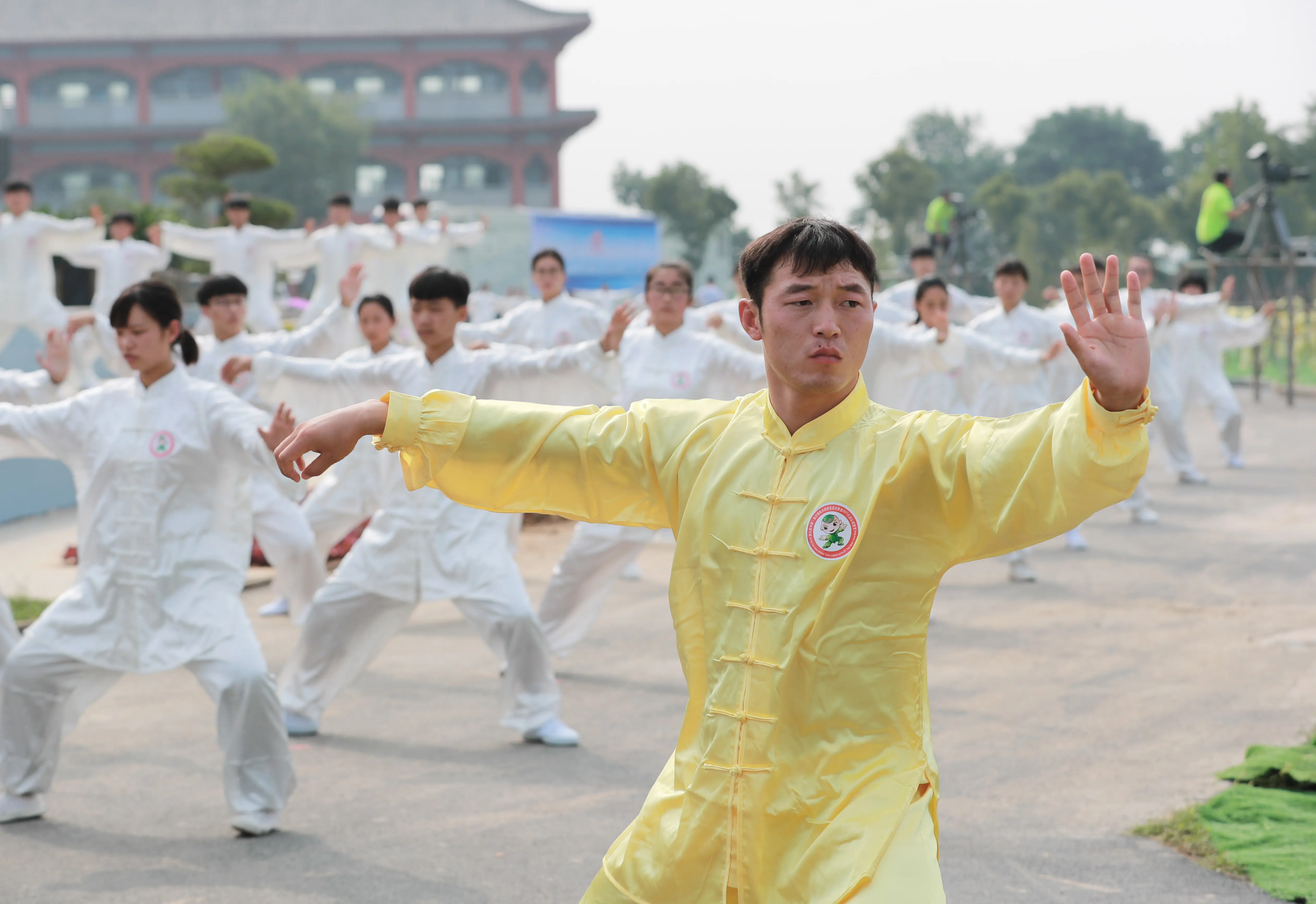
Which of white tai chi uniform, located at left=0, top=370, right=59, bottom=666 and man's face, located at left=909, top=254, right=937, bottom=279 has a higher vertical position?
man's face, located at left=909, top=254, right=937, bottom=279

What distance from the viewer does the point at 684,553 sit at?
2502mm

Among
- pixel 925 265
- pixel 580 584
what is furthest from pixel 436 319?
pixel 925 265

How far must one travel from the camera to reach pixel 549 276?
31.2 ft

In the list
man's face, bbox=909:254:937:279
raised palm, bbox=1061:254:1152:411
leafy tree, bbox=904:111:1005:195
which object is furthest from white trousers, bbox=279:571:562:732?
leafy tree, bbox=904:111:1005:195

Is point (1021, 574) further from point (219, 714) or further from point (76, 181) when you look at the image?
point (76, 181)

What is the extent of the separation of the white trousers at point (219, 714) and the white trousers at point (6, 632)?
2.21 feet

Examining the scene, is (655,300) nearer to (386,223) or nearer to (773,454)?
(773,454)

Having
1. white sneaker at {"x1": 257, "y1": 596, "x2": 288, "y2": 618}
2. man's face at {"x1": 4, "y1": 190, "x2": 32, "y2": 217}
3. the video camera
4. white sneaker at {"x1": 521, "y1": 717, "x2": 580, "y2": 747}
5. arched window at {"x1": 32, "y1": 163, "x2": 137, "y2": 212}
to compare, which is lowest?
white sneaker at {"x1": 257, "y1": 596, "x2": 288, "y2": 618}

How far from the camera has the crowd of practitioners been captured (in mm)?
4660

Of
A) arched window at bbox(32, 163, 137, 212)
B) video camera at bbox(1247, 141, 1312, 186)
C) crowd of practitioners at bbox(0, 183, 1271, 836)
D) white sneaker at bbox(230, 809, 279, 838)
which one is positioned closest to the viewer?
white sneaker at bbox(230, 809, 279, 838)

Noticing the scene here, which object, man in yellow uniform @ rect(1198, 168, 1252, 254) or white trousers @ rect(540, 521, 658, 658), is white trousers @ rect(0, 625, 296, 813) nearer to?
white trousers @ rect(540, 521, 658, 658)

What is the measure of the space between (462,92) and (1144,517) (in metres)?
42.2

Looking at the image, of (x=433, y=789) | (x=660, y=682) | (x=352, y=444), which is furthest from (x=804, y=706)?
(x=660, y=682)

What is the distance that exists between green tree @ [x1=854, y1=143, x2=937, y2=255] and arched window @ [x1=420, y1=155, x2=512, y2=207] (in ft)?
56.6
